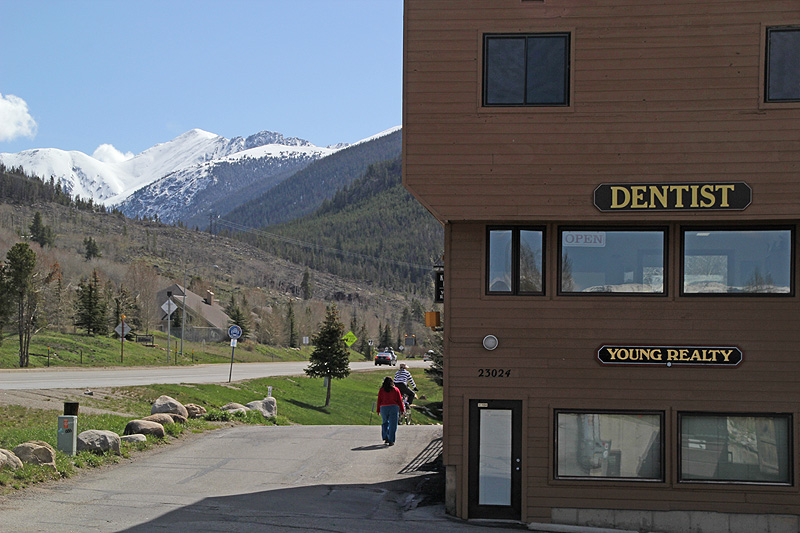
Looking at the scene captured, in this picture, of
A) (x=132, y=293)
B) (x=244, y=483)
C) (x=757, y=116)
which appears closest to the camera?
(x=757, y=116)

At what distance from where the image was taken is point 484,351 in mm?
14242

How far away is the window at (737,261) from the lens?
14.0 meters

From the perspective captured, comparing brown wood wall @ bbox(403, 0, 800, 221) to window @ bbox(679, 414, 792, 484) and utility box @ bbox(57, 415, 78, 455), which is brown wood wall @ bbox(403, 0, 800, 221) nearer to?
window @ bbox(679, 414, 792, 484)

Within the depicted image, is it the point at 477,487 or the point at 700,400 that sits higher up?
the point at 700,400

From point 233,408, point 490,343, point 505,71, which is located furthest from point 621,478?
point 233,408

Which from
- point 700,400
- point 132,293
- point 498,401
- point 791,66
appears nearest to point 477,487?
point 498,401

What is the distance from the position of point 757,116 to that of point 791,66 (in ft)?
3.35

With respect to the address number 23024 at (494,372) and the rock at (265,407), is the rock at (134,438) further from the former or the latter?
the rock at (265,407)

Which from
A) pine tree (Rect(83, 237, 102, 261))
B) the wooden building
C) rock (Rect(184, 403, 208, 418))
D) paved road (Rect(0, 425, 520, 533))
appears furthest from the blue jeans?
pine tree (Rect(83, 237, 102, 261))

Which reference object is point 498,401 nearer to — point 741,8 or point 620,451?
point 620,451

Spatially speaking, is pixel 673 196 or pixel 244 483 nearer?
pixel 673 196

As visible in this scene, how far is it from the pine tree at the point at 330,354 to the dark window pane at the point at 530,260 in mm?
36032

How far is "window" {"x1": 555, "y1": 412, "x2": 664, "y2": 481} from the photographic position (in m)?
14.0

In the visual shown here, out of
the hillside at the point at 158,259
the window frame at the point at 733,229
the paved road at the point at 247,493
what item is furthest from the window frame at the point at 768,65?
the hillside at the point at 158,259
